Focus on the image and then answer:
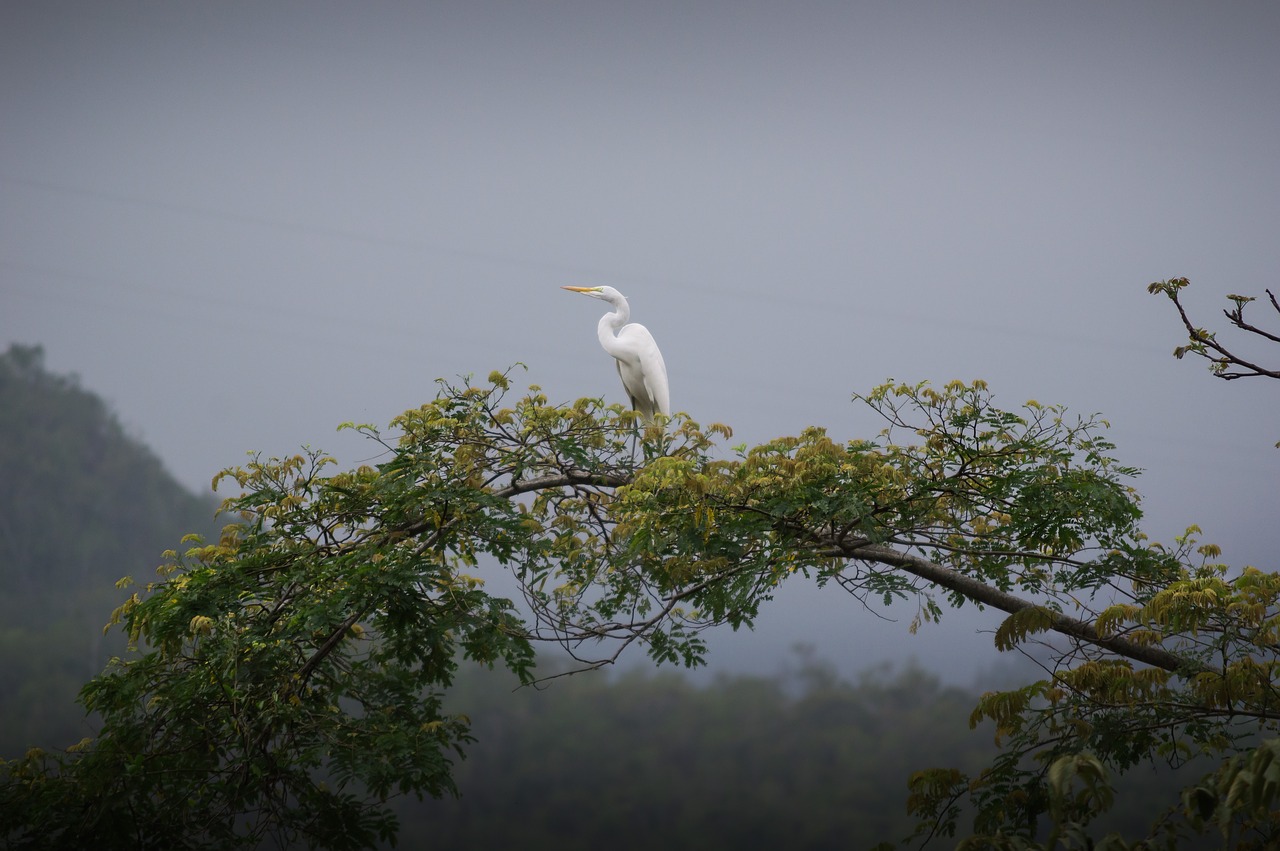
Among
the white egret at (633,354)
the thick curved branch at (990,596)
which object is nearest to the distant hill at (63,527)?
the white egret at (633,354)

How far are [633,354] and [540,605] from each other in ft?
6.52

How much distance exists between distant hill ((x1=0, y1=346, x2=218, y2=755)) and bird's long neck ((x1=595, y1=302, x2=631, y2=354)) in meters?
14.7

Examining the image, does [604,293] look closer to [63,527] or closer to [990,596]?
[990,596]

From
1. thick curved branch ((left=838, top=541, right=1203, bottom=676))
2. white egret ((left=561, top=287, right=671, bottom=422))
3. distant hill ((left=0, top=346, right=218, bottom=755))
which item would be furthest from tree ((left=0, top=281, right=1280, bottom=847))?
distant hill ((left=0, top=346, right=218, bottom=755))

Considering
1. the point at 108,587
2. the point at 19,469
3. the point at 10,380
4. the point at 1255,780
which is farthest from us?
the point at 10,380

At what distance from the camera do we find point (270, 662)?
3807 mm

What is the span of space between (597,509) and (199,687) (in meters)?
1.94

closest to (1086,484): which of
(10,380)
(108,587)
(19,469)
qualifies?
(108,587)

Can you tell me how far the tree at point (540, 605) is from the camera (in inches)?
142

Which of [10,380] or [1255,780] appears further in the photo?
[10,380]

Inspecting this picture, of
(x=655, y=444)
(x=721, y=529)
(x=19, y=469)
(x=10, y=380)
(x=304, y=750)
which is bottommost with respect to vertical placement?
(x=304, y=750)

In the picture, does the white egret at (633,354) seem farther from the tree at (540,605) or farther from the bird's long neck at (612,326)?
the tree at (540,605)

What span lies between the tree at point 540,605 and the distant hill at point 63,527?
50.2ft

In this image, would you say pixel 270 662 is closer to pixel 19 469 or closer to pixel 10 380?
pixel 19 469
